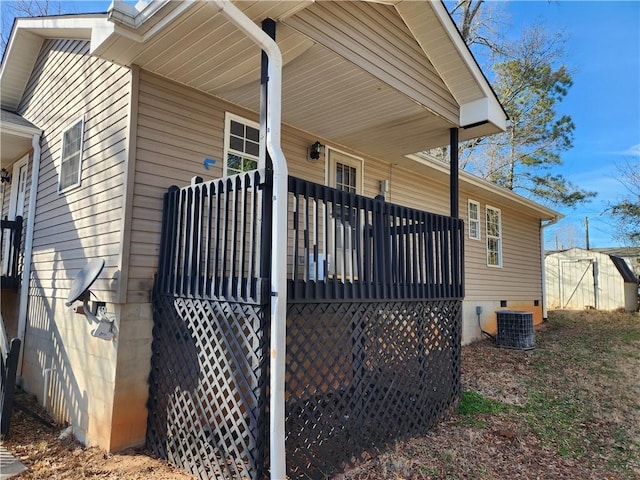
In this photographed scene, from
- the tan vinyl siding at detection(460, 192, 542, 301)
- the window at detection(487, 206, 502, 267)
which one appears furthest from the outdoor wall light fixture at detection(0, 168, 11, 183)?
the window at detection(487, 206, 502, 267)

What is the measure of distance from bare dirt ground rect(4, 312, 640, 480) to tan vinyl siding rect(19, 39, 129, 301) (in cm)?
159

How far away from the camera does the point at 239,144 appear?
539 cm

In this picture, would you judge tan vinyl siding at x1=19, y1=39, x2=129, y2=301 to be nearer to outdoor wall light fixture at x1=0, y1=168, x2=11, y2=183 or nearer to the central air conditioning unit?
outdoor wall light fixture at x1=0, y1=168, x2=11, y2=183

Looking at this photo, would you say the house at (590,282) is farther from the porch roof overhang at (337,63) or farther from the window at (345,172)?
the window at (345,172)

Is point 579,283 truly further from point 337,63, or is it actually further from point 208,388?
point 208,388

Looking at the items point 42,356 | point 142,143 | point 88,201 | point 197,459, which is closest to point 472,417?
point 197,459

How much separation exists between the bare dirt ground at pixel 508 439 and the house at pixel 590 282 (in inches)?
458

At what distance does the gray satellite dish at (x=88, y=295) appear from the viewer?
4.02 metres

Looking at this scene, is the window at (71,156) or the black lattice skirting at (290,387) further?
the window at (71,156)

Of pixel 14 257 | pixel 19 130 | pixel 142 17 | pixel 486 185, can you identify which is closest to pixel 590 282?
pixel 486 185

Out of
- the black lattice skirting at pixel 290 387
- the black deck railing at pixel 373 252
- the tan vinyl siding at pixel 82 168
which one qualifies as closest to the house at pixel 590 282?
the black deck railing at pixel 373 252

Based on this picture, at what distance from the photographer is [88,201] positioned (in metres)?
4.85

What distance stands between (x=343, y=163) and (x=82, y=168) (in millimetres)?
3813

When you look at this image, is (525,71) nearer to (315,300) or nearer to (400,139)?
(400,139)
